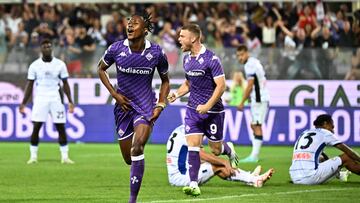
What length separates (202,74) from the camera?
50.8 ft

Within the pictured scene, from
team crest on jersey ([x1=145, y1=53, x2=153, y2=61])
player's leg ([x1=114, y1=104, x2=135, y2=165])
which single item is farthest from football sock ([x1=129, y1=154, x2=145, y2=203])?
team crest on jersey ([x1=145, y1=53, x2=153, y2=61])

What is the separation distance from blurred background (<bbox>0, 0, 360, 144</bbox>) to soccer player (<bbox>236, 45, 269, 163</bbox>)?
409 cm

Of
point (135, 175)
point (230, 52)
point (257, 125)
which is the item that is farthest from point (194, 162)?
point (230, 52)

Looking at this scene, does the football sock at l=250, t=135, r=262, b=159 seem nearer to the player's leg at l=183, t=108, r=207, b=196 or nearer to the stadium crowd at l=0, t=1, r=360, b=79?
the stadium crowd at l=0, t=1, r=360, b=79

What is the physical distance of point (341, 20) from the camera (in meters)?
29.0

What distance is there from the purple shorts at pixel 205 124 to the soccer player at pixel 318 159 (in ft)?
4.47

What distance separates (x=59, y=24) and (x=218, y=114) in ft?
53.2

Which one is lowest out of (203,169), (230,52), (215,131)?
(203,169)

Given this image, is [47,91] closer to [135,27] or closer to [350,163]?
[350,163]

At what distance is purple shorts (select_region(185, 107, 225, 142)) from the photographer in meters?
15.4

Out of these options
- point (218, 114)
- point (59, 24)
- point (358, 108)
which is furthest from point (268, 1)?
point (218, 114)

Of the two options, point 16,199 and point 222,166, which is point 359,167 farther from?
point 16,199

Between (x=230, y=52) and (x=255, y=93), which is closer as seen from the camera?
(x=255, y=93)

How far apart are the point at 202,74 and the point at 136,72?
2247 mm
